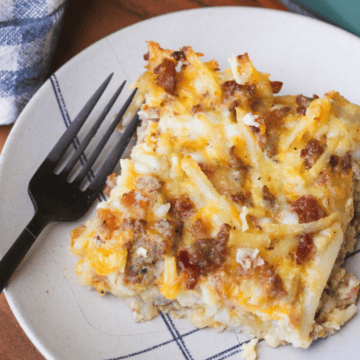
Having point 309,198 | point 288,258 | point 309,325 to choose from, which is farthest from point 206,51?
point 309,325

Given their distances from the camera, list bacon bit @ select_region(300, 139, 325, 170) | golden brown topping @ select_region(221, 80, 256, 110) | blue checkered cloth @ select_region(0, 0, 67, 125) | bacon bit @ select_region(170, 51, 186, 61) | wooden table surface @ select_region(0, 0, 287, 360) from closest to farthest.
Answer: bacon bit @ select_region(300, 139, 325, 170) < golden brown topping @ select_region(221, 80, 256, 110) < bacon bit @ select_region(170, 51, 186, 61) < blue checkered cloth @ select_region(0, 0, 67, 125) < wooden table surface @ select_region(0, 0, 287, 360)

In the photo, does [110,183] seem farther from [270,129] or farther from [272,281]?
[272,281]

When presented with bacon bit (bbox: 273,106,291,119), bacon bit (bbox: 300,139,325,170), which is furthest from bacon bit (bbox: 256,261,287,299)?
bacon bit (bbox: 273,106,291,119)

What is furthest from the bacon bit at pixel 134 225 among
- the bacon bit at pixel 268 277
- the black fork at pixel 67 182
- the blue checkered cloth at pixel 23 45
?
the blue checkered cloth at pixel 23 45

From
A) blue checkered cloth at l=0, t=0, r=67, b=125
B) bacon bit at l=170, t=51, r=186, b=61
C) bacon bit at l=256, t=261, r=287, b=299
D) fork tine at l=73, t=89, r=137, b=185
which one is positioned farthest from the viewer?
blue checkered cloth at l=0, t=0, r=67, b=125

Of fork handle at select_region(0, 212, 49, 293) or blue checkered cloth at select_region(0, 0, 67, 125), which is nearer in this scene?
fork handle at select_region(0, 212, 49, 293)

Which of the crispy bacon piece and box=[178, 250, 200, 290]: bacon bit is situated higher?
the crispy bacon piece

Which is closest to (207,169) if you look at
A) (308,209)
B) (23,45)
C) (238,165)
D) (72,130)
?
(238,165)

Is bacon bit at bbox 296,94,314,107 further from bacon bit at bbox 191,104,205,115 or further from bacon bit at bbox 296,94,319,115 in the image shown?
bacon bit at bbox 191,104,205,115

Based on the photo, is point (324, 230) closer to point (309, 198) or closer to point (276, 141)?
point (309, 198)
